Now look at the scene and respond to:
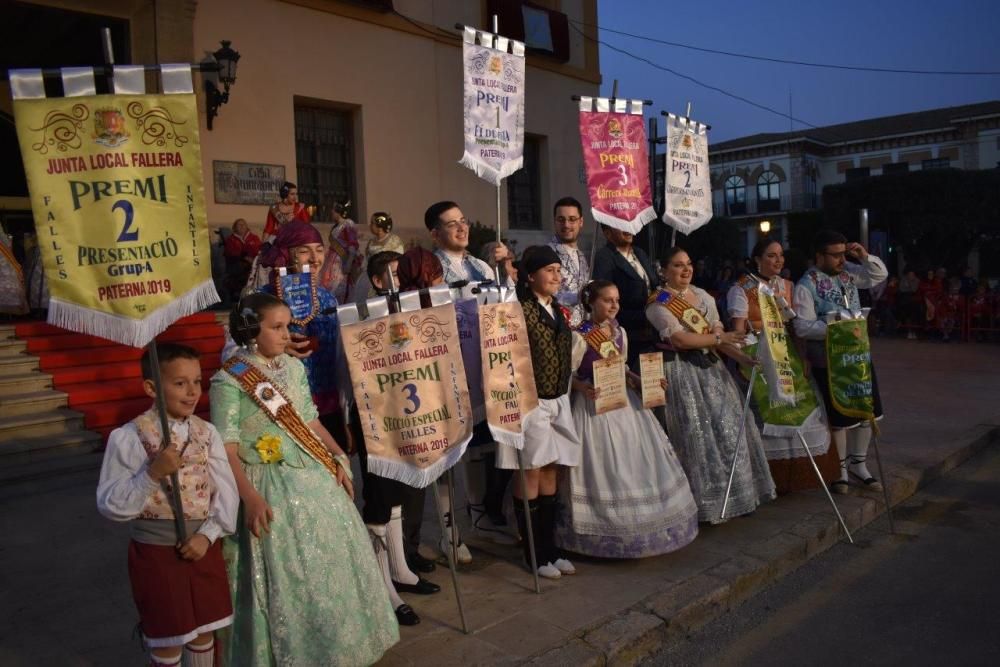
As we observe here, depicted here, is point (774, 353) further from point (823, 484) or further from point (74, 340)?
point (74, 340)

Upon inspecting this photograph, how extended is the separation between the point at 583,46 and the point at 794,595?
51.3 feet

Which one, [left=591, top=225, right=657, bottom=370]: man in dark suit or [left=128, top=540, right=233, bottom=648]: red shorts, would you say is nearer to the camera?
[left=128, top=540, right=233, bottom=648]: red shorts

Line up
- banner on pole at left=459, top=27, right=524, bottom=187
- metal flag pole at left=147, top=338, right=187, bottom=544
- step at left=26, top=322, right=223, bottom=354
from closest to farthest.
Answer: metal flag pole at left=147, top=338, right=187, bottom=544, banner on pole at left=459, top=27, right=524, bottom=187, step at left=26, top=322, right=223, bottom=354

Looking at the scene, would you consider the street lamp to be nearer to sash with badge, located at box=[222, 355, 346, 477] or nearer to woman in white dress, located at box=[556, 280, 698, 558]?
woman in white dress, located at box=[556, 280, 698, 558]

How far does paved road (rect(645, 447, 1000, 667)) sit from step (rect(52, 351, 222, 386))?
612cm

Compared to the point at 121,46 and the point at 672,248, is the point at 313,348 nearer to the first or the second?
the point at 672,248

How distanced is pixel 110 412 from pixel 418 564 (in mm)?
4642

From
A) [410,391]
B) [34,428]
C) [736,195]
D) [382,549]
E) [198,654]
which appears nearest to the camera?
[198,654]

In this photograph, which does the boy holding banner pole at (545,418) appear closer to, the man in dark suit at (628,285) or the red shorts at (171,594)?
the man in dark suit at (628,285)

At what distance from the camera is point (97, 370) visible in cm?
859


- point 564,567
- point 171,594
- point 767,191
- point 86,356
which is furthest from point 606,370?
point 767,191

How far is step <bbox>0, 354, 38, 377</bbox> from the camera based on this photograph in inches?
325

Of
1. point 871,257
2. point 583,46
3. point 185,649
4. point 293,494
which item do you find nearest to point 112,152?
point 293,494

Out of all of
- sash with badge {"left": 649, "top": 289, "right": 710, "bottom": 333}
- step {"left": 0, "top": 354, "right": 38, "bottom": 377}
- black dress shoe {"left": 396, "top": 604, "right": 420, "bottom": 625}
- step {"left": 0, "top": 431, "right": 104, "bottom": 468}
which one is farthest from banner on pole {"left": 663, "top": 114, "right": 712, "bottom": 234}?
step {"left": 0, "top": 354, "right": 38, "bottom": 377}
